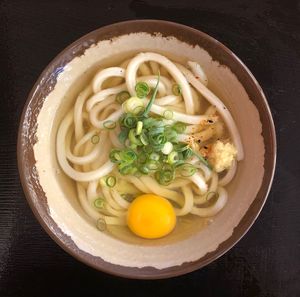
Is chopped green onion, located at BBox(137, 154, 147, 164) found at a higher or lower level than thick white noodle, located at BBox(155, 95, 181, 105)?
lower

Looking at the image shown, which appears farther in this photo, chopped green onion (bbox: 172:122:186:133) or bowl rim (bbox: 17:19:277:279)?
chopped green onion (bbox: 172:122:186:133)

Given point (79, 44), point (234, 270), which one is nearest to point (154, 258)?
point (234, 270)

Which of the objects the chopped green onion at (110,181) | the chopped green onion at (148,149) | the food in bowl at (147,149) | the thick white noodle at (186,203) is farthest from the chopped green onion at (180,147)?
the chopped green onion at (110,181)

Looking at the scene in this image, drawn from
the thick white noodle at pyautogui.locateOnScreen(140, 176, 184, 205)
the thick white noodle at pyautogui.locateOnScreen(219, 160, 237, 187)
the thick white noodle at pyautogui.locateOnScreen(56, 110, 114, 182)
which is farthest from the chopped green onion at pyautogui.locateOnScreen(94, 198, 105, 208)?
the thick white noodle at pyautogui.locateOnScreen(219, 160, 237, 187)

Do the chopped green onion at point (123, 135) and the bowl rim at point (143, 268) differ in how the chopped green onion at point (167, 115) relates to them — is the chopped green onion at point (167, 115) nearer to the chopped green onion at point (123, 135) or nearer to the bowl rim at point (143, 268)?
the chopped green onion at point (123, 135)

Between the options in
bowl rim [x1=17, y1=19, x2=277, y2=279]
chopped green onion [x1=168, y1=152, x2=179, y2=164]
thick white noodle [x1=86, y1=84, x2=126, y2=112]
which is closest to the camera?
bowl rim [x1=17, y1=19, x2=277, y2=279]

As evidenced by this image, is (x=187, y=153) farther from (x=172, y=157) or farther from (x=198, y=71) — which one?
(x=198, y=71)

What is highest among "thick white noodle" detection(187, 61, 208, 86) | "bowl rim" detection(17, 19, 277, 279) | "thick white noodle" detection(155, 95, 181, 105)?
"thick white noodle" detection(187, 61, 208, 86)

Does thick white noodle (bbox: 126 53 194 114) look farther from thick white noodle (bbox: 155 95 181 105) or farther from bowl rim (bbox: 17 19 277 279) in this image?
bowl rim (bbox: 17 19 277 279)

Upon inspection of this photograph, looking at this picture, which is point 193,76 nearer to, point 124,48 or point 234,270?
point 124,48
